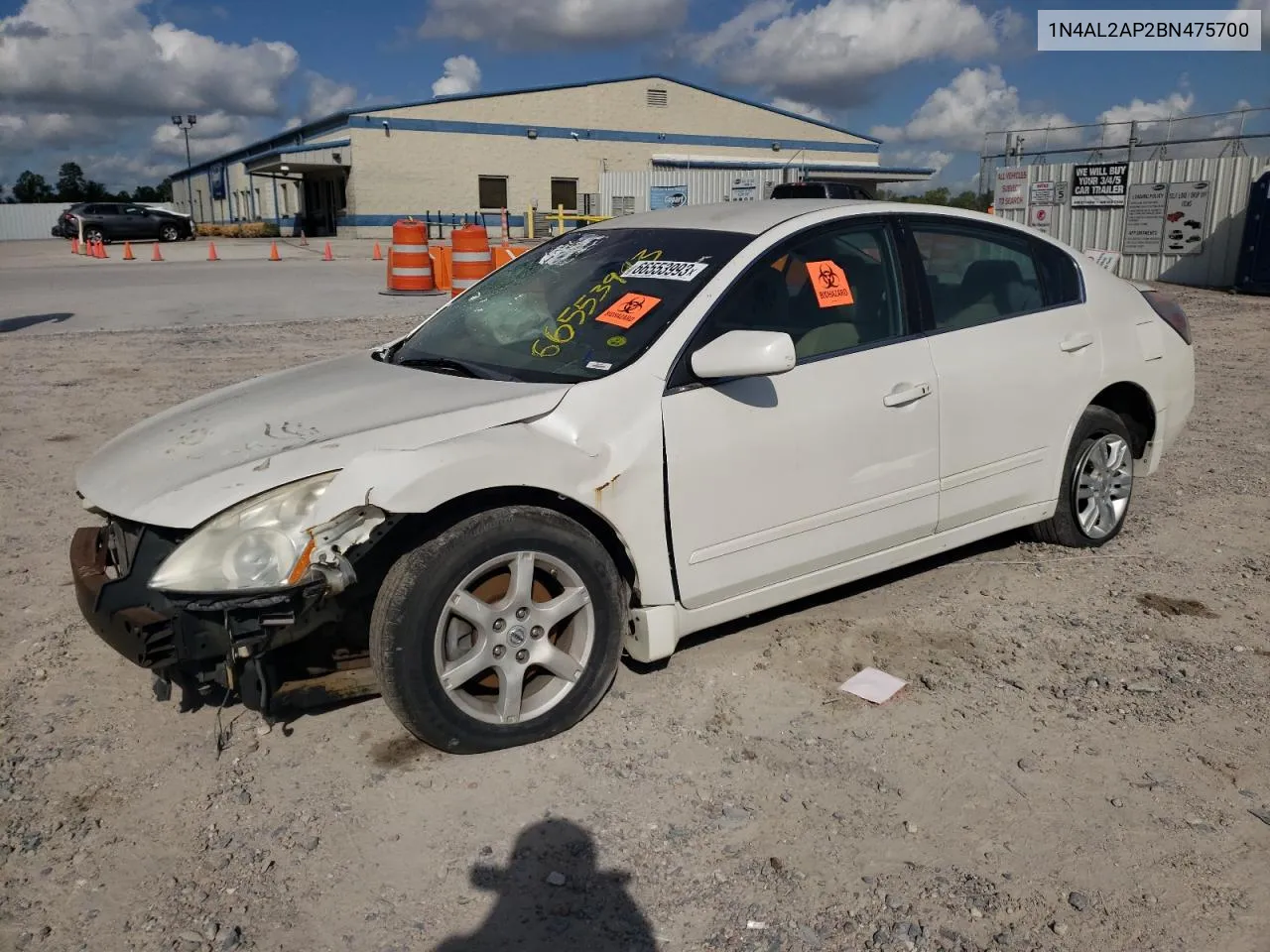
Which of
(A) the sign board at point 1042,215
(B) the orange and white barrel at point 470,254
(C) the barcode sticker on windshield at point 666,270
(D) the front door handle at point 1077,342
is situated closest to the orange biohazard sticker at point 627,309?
(C) the barcode sticker on windshield at point 666,270

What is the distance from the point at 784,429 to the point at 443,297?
13.8 metres

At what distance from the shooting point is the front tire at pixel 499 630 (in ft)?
9.73

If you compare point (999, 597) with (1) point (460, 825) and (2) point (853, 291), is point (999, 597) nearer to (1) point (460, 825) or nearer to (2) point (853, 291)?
(2) point (853, 291)

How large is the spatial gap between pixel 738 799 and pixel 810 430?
128 cm

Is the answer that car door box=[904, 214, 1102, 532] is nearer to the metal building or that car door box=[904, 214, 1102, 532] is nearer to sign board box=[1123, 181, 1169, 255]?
sign board box=[1123, 181, 1169, 255]

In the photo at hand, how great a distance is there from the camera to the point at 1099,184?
20672 millimetres

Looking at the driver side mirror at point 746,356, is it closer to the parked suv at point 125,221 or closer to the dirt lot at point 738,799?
the dirt lot at point 738,799

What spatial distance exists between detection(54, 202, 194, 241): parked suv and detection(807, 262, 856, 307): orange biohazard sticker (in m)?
39.0

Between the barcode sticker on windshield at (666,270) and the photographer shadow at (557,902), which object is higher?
the barcode sticker on windshield at (666,270)

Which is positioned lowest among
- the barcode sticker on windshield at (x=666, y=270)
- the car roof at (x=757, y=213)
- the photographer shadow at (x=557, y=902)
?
the photographer shadow at (x=557, y=902)

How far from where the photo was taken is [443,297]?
1667 cm

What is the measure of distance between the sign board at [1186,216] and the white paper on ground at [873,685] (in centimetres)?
1893

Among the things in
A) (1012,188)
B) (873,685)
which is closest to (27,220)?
(1012,188)

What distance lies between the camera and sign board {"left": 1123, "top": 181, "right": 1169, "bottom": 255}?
19.9 m
